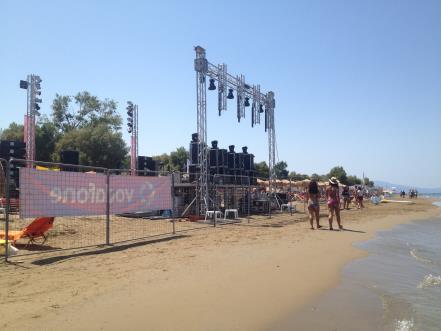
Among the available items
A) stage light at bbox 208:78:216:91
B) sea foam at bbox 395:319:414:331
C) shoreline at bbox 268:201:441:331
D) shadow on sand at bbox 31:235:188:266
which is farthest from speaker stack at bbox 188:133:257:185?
sea foam at bbox 395:319:414:331

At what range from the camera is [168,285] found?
19.0 feet

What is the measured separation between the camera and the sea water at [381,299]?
4523 millimetres

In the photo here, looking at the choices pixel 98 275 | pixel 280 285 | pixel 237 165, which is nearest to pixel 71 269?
pixel 98 275

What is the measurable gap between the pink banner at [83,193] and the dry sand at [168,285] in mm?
950

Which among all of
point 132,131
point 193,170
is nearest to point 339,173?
point 132,131

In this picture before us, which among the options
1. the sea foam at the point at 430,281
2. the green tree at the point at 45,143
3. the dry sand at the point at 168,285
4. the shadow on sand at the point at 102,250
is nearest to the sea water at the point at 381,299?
the sea foam at the point at 430,281

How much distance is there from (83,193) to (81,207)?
12.0 inches

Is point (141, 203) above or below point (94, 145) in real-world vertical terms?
below

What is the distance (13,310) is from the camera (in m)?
4.59

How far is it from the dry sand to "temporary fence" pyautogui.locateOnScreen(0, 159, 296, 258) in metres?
0.96

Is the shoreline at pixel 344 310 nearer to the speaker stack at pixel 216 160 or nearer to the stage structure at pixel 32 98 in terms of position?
the speaker stack at pixel 216 160

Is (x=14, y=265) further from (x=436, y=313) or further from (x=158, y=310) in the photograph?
(x=436, y=313)

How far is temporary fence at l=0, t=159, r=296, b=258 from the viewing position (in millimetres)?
7992

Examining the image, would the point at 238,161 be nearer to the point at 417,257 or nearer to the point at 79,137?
the point at 417,257
